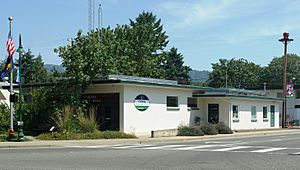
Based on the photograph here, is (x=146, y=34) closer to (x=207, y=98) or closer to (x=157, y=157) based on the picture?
(x=207, y=98)

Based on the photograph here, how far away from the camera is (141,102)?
33344 mm

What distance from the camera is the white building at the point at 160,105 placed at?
32250 millimetres

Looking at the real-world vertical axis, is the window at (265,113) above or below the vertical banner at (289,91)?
below

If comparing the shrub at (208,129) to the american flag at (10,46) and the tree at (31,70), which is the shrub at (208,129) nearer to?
the american flag at (10,46)

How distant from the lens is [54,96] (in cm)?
3366

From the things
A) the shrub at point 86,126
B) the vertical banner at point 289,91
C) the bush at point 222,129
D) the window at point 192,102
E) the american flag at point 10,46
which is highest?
the american flag at point 10,46

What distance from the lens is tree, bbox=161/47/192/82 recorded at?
8175cm

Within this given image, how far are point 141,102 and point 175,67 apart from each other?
4963cm

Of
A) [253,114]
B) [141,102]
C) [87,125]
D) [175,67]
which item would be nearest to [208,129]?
[141,102]

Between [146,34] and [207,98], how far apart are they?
25.6 m

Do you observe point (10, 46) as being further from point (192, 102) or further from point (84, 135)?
point (192, 102)

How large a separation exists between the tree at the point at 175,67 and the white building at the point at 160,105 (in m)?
35.6

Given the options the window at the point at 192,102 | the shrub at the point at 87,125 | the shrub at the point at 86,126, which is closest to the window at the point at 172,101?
the window at the point at 192,102

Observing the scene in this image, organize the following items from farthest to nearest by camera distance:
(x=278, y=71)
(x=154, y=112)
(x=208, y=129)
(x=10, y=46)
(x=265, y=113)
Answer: (x=278, y=71)
(x=265, y=113)
(x=208, y=129)
(x=154, y=112)
(x=10, y=46)
